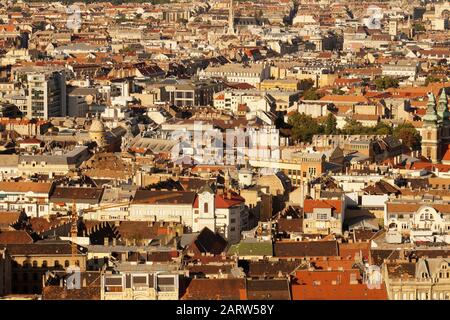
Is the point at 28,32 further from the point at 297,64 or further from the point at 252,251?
the point at 252,251

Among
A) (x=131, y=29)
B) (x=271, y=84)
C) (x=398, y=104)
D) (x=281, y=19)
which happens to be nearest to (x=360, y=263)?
(x=398, y=104)

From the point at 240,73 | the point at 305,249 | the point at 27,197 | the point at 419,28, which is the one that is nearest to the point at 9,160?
the point at 27,197

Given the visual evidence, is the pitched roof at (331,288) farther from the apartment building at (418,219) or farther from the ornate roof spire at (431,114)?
the ornate roof spire at (431,114)

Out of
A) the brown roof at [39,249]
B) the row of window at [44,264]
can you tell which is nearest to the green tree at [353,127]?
the brown roof at [39,249]

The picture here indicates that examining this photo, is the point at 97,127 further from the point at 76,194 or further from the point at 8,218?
the point at 8,218

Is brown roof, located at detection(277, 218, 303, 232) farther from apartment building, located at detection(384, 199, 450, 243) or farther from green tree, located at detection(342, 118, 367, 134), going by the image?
green tree, located at detection(342, 118, 367, 134)

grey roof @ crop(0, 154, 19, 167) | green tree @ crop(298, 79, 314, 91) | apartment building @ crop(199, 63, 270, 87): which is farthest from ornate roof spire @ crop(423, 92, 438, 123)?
apartment building @ crop(199, 63, 270, 87)
